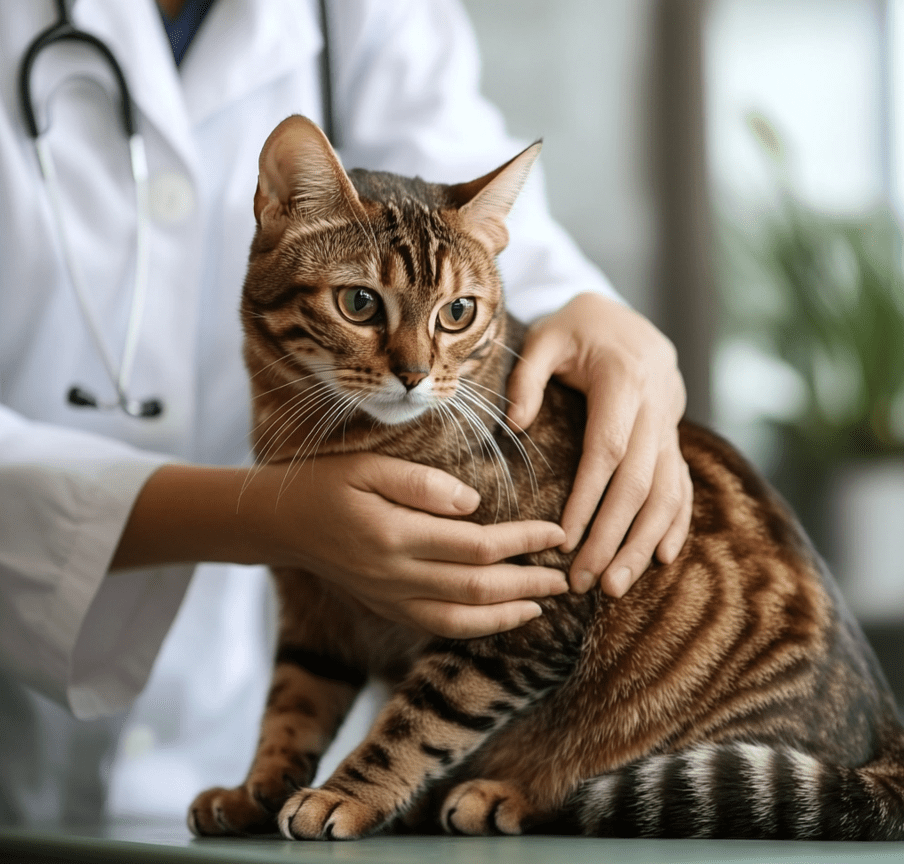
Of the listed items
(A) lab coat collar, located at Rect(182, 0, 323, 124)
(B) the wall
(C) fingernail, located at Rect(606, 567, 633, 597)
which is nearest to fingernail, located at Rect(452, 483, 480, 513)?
(C) fingernail, located at Rect(606, 567, 633, 597)

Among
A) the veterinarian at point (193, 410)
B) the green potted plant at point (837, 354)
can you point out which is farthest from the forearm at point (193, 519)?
the green potted plant at point (837, 354)

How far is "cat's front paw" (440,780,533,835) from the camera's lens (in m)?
0.66

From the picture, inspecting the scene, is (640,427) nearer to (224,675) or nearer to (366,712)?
(366,712)

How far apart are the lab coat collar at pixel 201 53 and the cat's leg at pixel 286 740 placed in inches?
18.5

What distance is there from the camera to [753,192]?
1.79 meters

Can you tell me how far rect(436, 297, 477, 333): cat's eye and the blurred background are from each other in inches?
44.4

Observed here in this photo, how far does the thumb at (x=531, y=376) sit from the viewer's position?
701mm

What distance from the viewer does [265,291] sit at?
0.66 m

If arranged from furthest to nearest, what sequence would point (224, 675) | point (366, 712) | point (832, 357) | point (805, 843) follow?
point (832, 357), point (224, 675), point (366, 712), point (805, 843)

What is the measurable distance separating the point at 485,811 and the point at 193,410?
0.49 metres

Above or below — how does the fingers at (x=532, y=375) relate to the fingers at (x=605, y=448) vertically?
above

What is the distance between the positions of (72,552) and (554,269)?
501 millimetres

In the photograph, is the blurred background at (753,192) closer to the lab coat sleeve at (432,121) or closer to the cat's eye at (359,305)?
the lab coat sleeve at (432,121)

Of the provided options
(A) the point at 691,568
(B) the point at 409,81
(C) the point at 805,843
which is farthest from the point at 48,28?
(C) the point at 805,843
